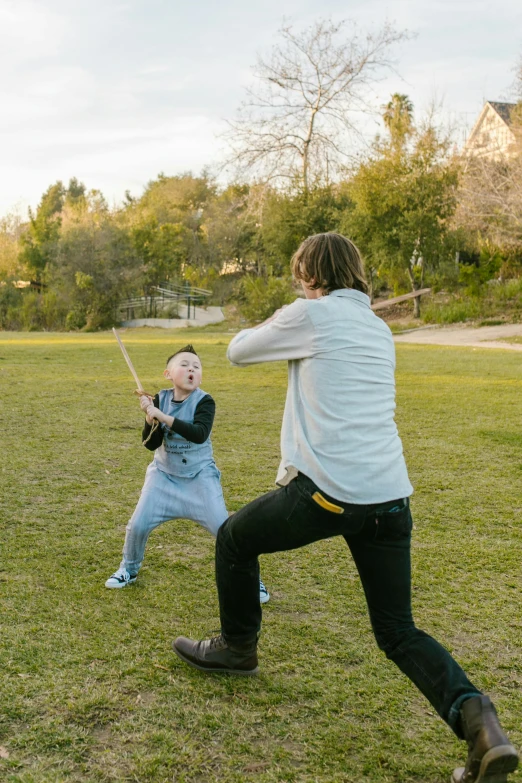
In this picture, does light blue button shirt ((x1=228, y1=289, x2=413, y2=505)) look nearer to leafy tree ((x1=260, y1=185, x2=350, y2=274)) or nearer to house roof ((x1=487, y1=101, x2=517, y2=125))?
leafy tree ((x1=260, y1=185, x2=350, y2=274))

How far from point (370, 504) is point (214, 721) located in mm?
930

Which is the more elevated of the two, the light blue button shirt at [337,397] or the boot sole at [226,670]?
the light blue button shirt at [337,397]

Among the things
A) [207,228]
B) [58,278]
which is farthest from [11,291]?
[207,228]

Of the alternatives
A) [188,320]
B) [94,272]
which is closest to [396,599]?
[188,320]

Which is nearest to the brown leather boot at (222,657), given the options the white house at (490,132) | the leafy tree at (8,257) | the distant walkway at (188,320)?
the white house at (490,132)

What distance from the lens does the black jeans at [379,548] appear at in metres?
2.32

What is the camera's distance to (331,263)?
2.57 meters

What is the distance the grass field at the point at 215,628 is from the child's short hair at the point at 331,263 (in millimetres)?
1488

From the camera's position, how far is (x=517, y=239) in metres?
23.5

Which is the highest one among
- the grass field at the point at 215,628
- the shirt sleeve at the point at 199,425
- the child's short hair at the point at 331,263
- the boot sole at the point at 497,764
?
the child's short hair at the point at 331,263

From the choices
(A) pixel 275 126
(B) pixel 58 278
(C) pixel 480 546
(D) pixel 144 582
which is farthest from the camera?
(B) pixel 58 278

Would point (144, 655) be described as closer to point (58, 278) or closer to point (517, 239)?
point (517, 239)

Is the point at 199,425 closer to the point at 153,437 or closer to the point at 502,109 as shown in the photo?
the point at 153,437

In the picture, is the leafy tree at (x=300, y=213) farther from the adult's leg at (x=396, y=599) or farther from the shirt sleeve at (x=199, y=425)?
the adult's leg at (x=396, y=599)
